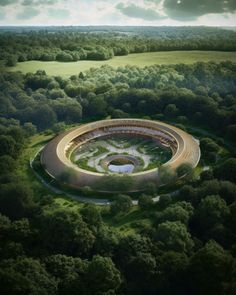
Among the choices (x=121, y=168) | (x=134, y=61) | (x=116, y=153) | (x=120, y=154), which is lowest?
(x=121, y=168)

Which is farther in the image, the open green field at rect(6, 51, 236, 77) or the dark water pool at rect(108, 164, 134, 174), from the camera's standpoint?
the open green field at rect(6, 51, 236, 77)

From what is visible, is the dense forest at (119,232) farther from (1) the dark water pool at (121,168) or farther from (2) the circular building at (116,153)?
(1) the dark water pool at (121,168)

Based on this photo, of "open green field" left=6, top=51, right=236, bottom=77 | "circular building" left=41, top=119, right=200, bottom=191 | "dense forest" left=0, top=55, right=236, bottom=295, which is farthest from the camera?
"open green field" left=6, top=51, right=236, bottom=77

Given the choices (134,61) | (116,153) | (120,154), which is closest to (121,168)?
(120,154)

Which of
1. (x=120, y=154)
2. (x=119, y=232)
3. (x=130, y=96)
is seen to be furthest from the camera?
(x=130, y=96)

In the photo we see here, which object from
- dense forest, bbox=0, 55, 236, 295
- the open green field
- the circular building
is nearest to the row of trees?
dense forest, bbox=0, 55, 236, 295

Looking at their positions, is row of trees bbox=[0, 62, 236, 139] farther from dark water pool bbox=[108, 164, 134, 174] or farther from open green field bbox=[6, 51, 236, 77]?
dark water pool bbox=[108, 164, 134, 174]

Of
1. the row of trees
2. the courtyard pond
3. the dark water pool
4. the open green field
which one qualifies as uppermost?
the open green field

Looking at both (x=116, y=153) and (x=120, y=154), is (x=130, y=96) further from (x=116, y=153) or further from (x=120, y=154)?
(x=120, y=154)
